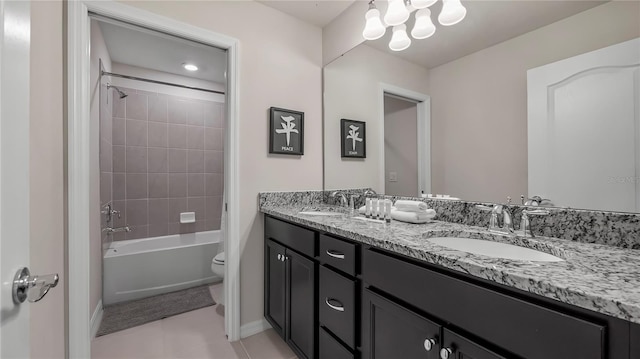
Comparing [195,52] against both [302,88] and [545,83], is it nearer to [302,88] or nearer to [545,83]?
[302,88]

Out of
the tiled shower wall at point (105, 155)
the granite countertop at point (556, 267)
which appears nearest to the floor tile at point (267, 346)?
the granite countertop at point (556, 267)

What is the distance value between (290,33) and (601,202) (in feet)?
6.83

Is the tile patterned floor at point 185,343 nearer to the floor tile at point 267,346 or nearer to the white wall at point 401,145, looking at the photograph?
the floor tile at point 267,346

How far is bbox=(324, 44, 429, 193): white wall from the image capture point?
172cm

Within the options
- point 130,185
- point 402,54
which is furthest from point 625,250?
point 130,185

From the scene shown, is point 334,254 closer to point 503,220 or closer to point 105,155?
point 503,220

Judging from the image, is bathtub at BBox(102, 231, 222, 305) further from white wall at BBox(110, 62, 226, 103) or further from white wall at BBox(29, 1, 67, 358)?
white wall at BBox(110, 62, 226, 103)

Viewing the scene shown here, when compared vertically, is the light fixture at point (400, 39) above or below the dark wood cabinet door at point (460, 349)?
above

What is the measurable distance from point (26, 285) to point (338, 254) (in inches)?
37.7

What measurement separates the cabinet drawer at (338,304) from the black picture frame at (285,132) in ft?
3.28

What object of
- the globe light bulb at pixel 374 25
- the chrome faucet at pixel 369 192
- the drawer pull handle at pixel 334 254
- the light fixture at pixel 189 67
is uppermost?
the light fixture at pixel 189 67

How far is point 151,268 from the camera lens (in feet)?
7.96

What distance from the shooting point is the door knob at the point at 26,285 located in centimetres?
47

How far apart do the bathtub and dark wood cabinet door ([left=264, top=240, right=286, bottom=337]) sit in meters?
1.14
